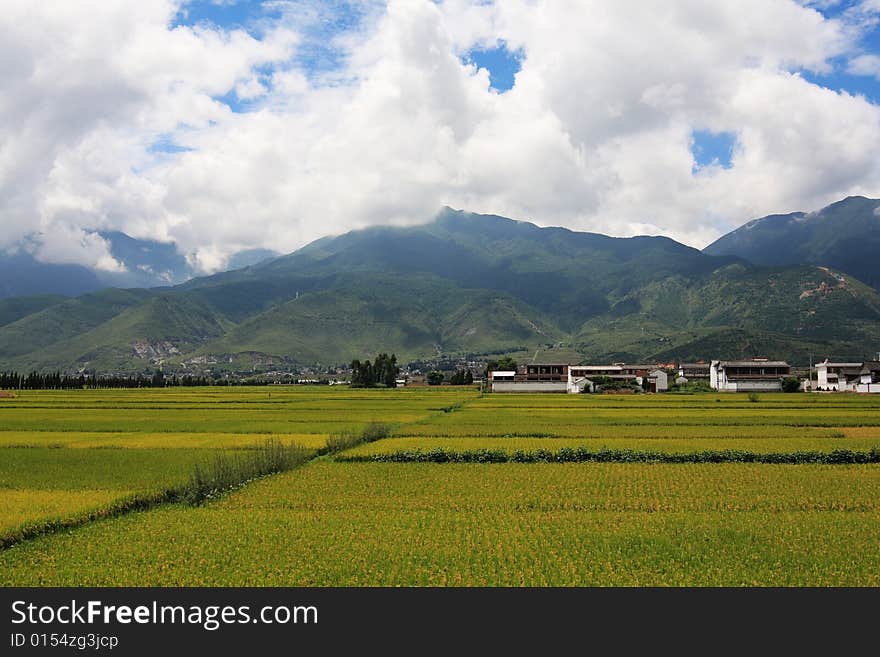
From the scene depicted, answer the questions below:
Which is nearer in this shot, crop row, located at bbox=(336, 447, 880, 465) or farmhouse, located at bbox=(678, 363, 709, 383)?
crop row, located at bbox=(336, 447, 880, 465)

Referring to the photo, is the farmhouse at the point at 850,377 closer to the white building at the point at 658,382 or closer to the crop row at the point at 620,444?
the white building at the point at 658,382

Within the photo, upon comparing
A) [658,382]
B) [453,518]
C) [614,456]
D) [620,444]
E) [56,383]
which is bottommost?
[658,382]

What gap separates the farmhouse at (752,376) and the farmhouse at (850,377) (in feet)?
20.0

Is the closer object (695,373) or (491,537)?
(491,537)

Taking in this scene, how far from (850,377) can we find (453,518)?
351ft

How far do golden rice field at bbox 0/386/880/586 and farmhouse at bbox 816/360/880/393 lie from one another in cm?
6908

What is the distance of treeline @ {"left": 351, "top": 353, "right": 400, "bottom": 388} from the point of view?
13829 centimetres

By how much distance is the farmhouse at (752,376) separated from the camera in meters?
109

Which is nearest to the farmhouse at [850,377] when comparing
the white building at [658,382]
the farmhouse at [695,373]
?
the farmhouse at [695,373]

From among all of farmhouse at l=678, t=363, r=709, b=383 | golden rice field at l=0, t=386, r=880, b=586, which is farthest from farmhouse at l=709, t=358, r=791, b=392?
golden rice field at l=0, t=386, r=880, b=586

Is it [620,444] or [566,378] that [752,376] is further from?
[620,444]

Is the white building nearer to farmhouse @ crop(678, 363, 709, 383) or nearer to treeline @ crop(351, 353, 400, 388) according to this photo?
farmhouse @ crop(678, 363, 709, 383)

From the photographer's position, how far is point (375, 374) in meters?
141

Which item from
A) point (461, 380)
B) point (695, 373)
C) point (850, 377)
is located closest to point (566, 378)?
point (461, 380)
